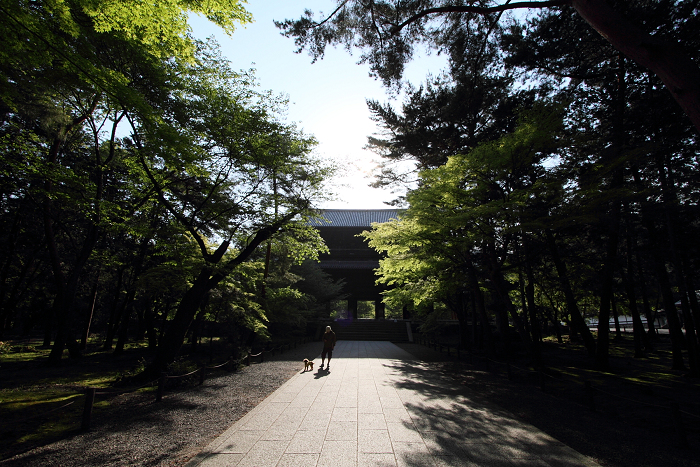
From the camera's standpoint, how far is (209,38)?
9805 millimetres

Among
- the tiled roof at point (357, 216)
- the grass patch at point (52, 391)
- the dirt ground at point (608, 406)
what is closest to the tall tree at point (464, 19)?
the dirt ground at point (608, 406)

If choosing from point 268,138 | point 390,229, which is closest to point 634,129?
point 390,229

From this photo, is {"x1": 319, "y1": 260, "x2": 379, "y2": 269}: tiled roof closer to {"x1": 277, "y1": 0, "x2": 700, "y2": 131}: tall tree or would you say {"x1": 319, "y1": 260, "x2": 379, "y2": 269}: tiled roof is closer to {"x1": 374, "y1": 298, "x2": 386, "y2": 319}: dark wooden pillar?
{"x1": 374, "y1": 298, "x2": 386, "y2": 319}: dark wooden pillar

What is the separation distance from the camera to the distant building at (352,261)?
28062 mm

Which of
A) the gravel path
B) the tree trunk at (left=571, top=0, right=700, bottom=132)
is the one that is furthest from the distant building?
the tree trunk at (left=571, top=0, right=700, bottom=132)

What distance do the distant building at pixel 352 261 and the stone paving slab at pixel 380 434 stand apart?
64.6 feet

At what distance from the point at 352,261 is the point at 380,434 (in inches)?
982

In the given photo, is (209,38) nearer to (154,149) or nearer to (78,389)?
(154,149)

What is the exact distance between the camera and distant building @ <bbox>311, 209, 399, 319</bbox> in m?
28.1

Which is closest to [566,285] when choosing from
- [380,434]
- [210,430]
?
[380,434]

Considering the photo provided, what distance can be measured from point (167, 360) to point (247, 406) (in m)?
3.92

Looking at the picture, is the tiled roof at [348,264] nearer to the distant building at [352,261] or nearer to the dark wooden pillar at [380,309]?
the distant building at [352,261]

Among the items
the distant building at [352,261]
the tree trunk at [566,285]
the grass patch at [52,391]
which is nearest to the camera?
the grass patch at [52,391]

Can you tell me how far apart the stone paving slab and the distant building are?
19.7 meters
